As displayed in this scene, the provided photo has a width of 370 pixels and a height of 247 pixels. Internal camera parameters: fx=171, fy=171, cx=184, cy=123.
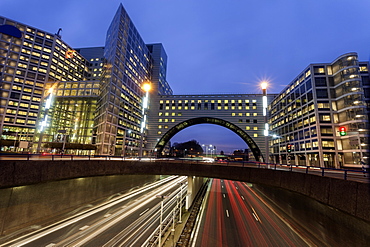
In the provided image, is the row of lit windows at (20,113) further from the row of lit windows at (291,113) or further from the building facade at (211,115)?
the row of lit windows at (291,113)

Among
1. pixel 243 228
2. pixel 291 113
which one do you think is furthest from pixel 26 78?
pixel 291 113

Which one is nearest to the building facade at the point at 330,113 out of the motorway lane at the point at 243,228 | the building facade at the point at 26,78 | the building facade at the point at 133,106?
the building facade at the point at 133,106

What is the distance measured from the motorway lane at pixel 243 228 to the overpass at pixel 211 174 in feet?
21.8

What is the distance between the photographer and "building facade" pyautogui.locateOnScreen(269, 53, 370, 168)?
163 ft

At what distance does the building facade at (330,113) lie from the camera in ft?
163

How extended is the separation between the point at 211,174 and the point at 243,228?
26.2 feet

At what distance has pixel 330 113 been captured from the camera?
5509 centimetres

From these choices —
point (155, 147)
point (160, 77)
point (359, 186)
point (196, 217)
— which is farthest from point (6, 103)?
point (359, 186)

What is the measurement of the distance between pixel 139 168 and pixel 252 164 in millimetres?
16557

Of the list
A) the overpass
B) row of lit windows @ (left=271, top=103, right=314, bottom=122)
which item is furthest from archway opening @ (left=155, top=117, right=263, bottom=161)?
the overpass

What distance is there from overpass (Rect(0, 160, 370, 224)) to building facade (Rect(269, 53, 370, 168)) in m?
33.6

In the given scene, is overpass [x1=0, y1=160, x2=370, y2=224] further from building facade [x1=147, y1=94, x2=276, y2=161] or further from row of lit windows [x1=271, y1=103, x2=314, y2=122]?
building facade [x1=147, y1=94, x2=276, y2=161]

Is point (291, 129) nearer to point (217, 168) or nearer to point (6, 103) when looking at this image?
point (217, 168)

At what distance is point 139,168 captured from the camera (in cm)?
2617
